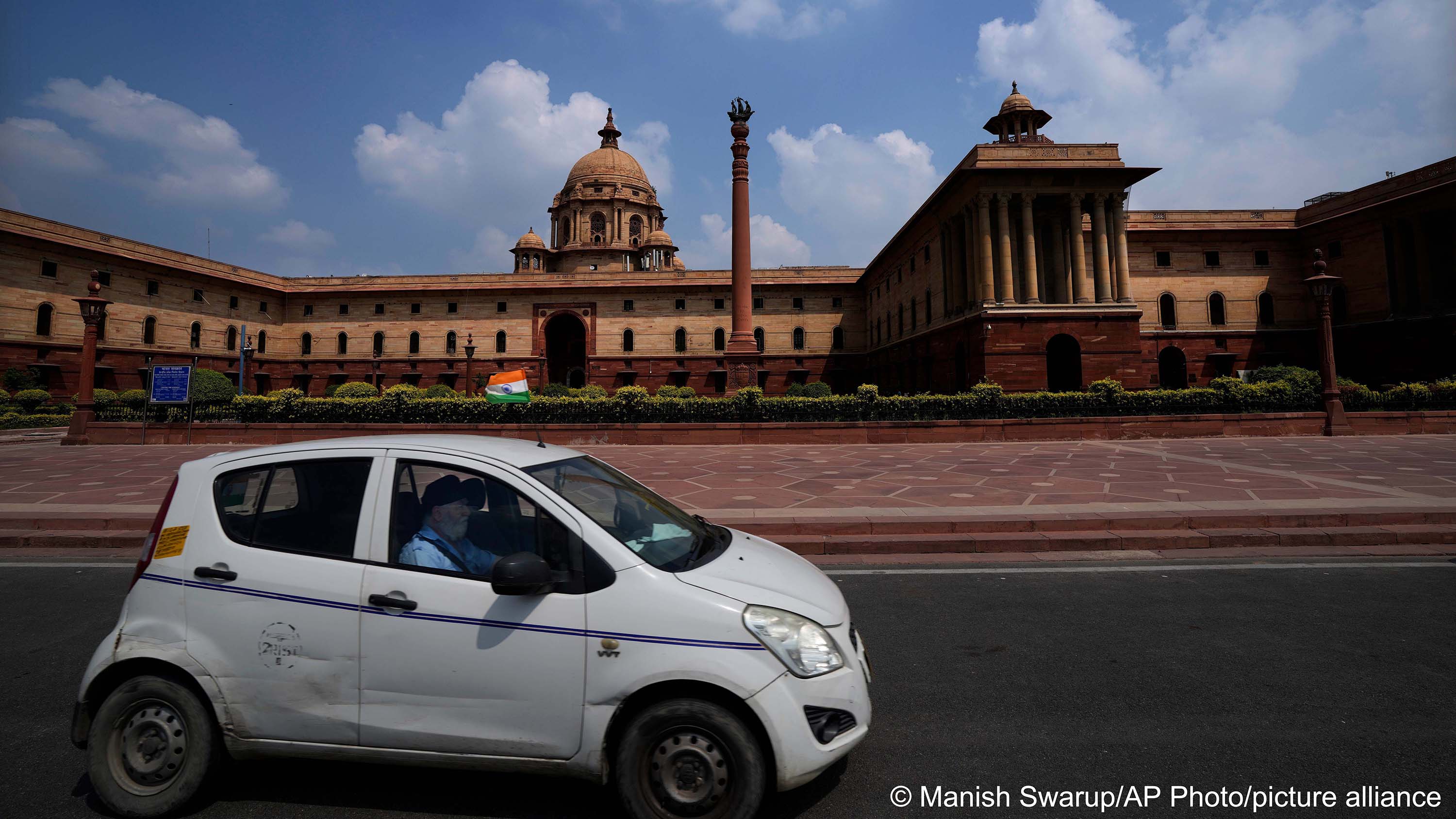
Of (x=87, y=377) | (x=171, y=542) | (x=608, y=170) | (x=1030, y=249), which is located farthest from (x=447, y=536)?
(x=608, y=170)

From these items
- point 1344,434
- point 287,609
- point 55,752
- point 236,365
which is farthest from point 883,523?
point 236,365

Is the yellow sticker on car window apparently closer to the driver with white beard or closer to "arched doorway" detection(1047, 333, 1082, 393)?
the driver with white beard

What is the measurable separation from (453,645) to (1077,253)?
30412mm

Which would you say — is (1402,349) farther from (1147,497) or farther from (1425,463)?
(1147,497)

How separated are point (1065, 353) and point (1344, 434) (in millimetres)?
11502

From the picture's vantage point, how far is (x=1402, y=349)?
2934 centimetres

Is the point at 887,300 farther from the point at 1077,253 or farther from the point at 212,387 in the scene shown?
the point at 212,387

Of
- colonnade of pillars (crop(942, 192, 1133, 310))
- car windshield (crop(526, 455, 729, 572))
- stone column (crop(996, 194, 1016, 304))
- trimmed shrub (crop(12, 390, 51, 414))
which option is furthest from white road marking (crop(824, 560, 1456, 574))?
trimmed shrub (crop(12, 390, 51, 414))

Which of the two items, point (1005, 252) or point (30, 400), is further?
point (30, 400)

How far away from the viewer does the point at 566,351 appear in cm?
4888

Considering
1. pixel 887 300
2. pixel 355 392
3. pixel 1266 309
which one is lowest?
pixel 355 392

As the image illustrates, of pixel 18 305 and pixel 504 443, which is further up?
pixel 18 305

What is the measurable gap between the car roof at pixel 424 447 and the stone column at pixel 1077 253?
2859cm

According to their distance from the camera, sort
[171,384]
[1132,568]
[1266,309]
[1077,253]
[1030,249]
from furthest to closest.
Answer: [1266,309]
[1077,253]
[1030,249]
[171,384]
[1132,568]
